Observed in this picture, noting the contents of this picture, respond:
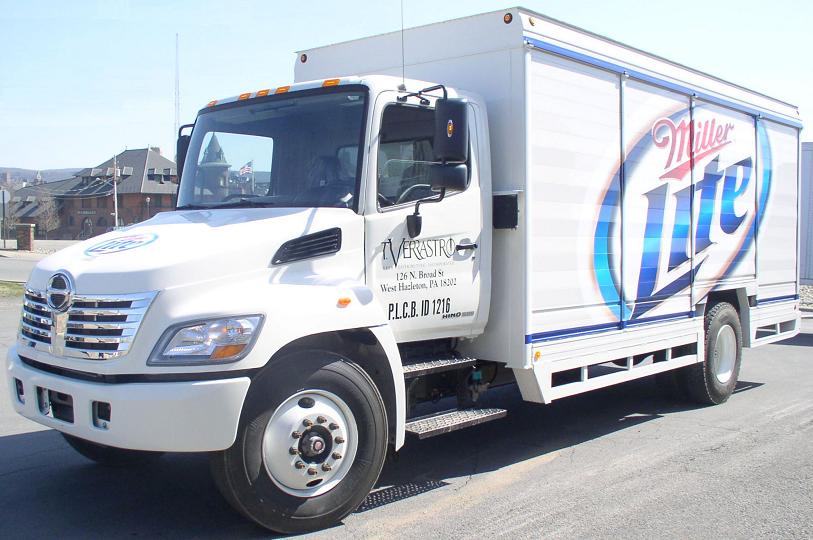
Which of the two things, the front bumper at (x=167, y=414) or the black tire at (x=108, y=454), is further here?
the black tire at (x=108, y=454)

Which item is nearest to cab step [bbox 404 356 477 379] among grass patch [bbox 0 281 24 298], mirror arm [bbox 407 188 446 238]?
mirror arm [bbox 407 188 446 238]

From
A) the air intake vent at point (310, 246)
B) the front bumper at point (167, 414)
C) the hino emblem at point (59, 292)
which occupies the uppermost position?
the air intake vent at point (310, 246)

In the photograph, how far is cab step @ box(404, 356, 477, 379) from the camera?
5406mm

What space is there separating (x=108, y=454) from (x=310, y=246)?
240cm

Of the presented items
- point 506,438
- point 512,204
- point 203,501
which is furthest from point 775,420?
point 203,501

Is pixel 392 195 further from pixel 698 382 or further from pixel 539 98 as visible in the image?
pixel 698 382

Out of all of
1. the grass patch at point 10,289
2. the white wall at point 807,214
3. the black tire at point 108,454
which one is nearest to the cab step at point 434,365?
the black tire at point 108,454

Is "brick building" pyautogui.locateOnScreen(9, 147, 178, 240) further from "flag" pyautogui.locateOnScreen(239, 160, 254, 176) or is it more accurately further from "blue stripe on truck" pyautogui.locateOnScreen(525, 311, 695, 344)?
"flag" pyautogui.locateOnScreen(239, 160, 254, 176)

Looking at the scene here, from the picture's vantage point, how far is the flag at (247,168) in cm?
552

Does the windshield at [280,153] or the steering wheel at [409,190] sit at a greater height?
the windshield at [280,153]

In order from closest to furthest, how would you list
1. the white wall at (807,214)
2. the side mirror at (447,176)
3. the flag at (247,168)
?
the side mirror at (447,176)
the flag at (247,168)
the white wall at (807,214)

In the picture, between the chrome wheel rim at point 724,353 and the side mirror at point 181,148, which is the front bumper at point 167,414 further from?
the chrome wheel rim at point 724,353

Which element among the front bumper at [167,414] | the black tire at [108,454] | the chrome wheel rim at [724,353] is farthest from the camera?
the chrome wheel rim at [724,353]

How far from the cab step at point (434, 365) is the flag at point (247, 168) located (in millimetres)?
1752
